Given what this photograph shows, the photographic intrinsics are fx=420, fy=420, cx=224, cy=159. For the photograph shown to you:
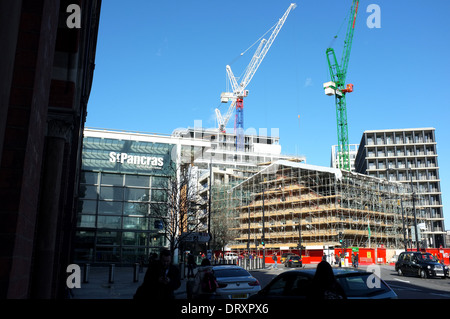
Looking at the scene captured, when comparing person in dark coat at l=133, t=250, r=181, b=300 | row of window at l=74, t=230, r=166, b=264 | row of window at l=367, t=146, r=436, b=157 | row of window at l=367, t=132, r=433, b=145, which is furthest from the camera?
row of window at l=367, t=132, r=433, b=145

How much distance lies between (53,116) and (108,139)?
34.7 metres

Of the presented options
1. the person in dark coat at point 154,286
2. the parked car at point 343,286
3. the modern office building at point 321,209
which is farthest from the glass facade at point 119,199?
the person in dark coat at point 154,286

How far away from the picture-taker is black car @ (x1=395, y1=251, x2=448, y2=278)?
89.4ft

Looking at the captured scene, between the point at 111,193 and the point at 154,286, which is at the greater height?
the point at 111,193

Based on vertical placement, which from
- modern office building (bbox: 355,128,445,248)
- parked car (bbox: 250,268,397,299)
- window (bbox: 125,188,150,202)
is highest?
modern office building (bbox: 355,128,445,248)

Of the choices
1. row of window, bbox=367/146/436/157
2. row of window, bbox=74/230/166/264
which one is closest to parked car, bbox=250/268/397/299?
row of window, bbox=74/230/166/264

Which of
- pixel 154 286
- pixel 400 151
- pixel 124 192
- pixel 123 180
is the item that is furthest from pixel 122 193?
pixel 400 151

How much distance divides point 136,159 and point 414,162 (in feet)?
256

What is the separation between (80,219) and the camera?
41375 mm

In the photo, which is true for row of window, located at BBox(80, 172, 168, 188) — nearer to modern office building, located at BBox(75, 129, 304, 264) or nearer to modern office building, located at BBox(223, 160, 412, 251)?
modern office building, located at BBox(75, 129, 304, 264)

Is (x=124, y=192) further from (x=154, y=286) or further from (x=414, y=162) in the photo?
(x=414, y=162)

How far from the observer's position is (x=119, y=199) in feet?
141

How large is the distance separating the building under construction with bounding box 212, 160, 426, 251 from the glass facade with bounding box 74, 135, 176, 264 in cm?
2364
